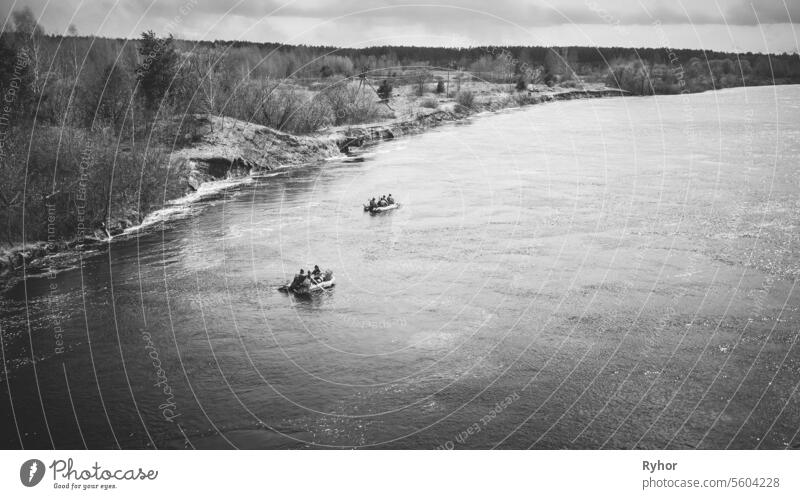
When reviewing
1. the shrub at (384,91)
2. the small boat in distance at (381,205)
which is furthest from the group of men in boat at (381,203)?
the shrub at (384,91)

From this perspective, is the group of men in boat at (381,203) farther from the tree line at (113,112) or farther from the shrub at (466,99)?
the shrub at (466,99)

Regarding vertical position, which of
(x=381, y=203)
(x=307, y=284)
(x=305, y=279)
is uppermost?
(x=381, y=203)

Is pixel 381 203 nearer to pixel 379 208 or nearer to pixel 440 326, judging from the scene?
pixel 379 208

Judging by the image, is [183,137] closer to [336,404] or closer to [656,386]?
[336,404]

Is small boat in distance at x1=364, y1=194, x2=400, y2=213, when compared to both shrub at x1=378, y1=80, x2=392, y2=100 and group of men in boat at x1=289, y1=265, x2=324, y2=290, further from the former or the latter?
shrub at x1=378, y1=80, x2=392, y2=100

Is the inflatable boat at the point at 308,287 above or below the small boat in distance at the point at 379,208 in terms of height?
below
